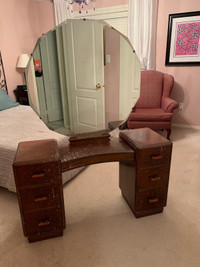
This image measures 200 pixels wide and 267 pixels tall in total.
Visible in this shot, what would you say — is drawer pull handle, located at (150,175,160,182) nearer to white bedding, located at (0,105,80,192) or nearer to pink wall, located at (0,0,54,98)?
white bedding, located at (0,105,80,192)

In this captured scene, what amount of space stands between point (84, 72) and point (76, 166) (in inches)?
25.5

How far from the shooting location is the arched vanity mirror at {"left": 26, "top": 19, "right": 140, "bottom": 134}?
1290 millimetres

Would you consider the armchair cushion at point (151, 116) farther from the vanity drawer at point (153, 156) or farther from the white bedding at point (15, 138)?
the vanity drawer at point (153, 156)

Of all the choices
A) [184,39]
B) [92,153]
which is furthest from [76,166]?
[184,39]

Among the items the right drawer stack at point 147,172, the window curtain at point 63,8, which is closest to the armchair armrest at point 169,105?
the right drawer stack at point 147,172

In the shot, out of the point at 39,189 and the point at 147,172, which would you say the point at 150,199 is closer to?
the point at 147,172

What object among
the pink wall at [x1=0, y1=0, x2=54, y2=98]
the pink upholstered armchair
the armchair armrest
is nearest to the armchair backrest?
the pink upholstered armchair

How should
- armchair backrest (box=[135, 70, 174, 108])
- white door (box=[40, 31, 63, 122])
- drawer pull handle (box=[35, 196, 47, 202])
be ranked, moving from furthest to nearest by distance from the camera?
armchair backrest (box=[135, 70, 174, 108])
drawer pull handle (box=[35, 196, 47, 202])
white door (box=[40, 31, 63, 122])

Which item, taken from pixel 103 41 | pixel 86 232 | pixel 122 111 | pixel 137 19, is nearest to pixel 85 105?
pixel 122 111

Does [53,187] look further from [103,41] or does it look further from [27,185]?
[103,41]

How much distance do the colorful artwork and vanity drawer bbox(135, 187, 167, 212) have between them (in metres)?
2.67

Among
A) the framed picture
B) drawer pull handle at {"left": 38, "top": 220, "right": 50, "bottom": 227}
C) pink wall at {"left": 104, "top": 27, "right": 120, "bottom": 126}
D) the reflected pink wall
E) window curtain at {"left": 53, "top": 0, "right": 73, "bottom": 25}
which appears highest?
the reflected pink wall

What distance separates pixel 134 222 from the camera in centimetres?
167

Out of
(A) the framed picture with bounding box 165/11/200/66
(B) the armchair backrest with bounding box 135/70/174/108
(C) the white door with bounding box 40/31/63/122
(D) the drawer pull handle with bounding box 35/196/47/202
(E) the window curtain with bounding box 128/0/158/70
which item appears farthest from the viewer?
(B) the armchair backrest with bounding box 135/70/174/108
